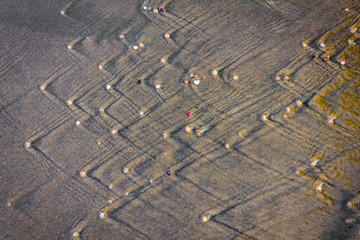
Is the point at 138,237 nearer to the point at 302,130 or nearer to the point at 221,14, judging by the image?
the point at 302,130

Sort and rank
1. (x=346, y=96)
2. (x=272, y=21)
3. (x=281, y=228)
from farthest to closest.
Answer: (x=272, y=21) < (x=346, y=96) < (x=281, y=228)

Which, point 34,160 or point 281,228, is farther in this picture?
point 34,160

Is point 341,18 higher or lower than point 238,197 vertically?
higher

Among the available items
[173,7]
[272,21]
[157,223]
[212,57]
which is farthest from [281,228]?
[173,7]

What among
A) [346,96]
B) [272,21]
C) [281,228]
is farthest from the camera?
[272,21]

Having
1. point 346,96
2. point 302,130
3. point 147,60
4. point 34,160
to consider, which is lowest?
point 34,160

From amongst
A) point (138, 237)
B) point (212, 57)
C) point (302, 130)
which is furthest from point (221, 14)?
point (138, 237)
